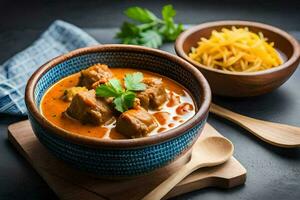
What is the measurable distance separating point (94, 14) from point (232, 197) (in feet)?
6.66

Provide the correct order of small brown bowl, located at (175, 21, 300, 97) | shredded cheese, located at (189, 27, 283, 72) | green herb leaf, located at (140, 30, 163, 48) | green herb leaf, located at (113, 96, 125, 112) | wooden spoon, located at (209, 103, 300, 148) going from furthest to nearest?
green herb leaf, located at (140, 30, 163, 48) < shredded cheese, located at (189, 27, 283, 72) < small brown bowl, located at (175, 21, 300, 97) < wooden spoon, located at (209, 103, 300, 148) < green herb leaf, located at (113, 96, 125, 112)

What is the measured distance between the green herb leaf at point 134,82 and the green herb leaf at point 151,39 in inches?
33.3

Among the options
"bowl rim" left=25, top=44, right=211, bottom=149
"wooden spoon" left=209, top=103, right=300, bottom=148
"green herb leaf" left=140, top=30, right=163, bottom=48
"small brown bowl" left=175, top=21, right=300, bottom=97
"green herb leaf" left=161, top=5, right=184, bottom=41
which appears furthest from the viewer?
"green herb leaf" left=161, top=5, right=184, bottom=41

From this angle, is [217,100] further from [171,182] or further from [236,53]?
[171,182]

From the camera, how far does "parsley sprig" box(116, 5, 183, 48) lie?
10.8 feet

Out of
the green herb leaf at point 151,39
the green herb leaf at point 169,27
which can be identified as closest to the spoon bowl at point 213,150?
the green herb leaf at point 151,39

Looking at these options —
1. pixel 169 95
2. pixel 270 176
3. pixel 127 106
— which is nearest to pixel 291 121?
pixel 270 176

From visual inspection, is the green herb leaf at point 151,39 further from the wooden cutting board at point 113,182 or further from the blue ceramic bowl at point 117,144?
the wooden cutting board at point 113,182

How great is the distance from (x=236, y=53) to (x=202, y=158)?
0.78m

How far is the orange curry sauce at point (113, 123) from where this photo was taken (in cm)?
223

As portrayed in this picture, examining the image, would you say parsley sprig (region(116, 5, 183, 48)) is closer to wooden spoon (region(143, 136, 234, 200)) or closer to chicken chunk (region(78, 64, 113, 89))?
chicken chunk (region(78, 64, 113, 89))

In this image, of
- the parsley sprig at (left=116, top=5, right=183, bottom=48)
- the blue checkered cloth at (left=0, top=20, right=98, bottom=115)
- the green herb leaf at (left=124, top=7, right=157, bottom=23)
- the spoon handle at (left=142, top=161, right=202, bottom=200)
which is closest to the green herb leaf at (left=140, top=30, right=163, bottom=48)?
the parsley sprig at (left=116, top=5, right=183, bottom=48)

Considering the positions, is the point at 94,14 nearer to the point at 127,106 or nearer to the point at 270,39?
the point at 270,39

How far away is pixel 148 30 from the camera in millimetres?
3406
